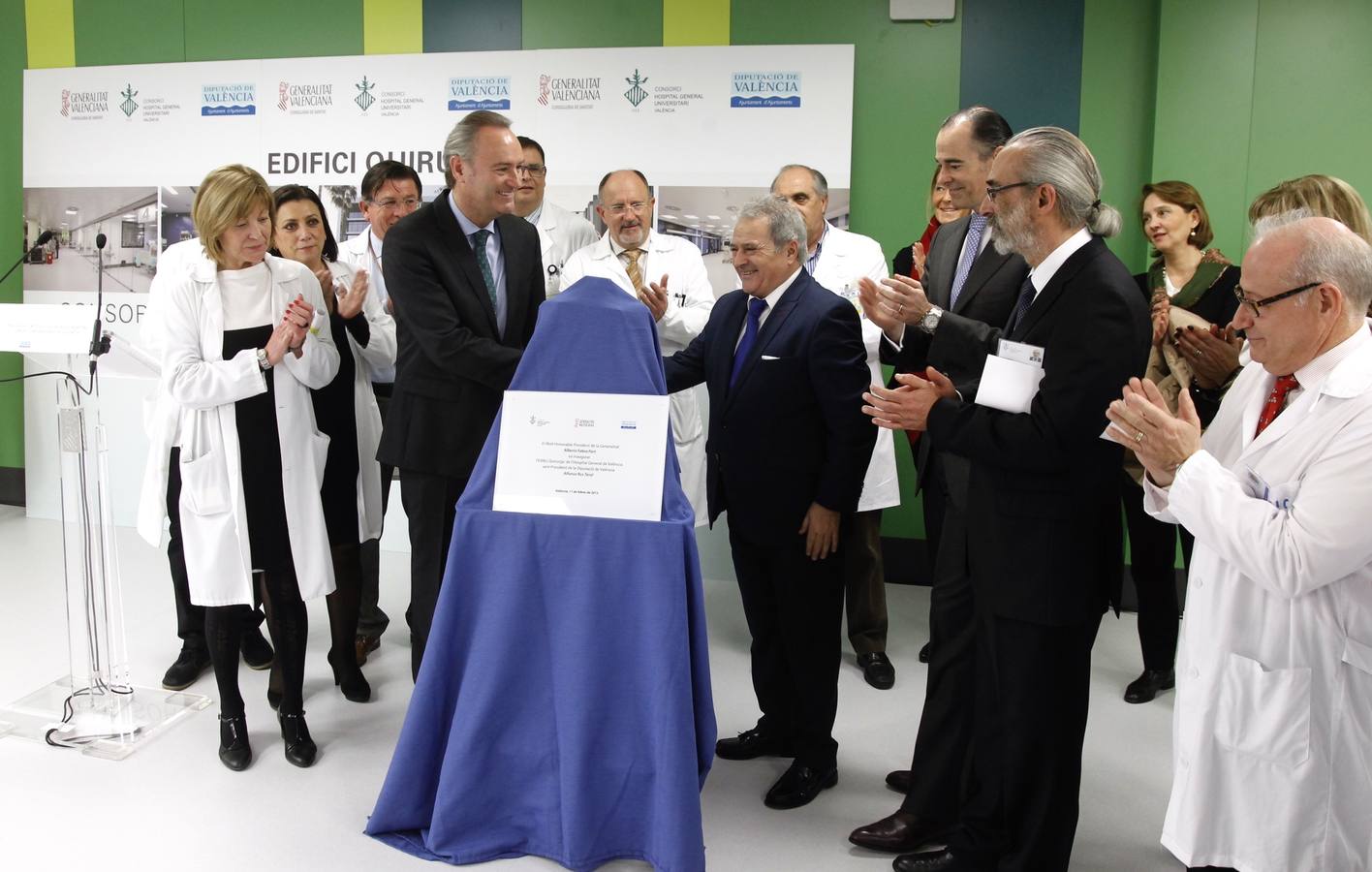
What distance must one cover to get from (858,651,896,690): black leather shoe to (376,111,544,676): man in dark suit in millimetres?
1758

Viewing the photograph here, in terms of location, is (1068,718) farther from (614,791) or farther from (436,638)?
(436,638)

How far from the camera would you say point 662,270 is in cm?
446

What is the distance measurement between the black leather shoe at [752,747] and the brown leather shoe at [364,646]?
1.61 meters

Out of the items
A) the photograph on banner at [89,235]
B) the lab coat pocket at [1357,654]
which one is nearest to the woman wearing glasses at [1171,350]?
the lab coat pocket at [1357,654]

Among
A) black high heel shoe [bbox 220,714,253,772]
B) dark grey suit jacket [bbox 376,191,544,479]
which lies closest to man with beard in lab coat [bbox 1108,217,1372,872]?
dark grey suit jacket [bbox 376,191,544,479]

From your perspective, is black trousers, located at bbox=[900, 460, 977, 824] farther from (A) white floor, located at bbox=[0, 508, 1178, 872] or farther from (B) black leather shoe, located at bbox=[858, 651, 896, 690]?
(B) black leather shoe, located at bbox=[858, 651, 896, 690]

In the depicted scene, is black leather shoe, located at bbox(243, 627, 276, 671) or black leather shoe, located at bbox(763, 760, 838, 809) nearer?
black leather shoe, located at bbox(763, 760, 838, 809)

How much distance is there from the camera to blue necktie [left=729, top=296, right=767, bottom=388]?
9.62 ft

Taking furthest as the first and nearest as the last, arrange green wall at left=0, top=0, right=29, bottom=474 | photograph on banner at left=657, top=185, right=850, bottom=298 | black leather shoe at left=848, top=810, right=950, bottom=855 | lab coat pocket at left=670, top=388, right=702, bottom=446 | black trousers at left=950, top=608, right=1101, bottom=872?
green wall at left=0, top=0, right=29, bottom=474
photograph on banner at left=657, top=185, right=850, bottom=298
lab coat pocket at left=670, top=388, right=702, bottom=446
black leather shoe at left=848, top=810, right=950, bottom=855
black trousers at left=950, top=608, right=1101, bottom=872

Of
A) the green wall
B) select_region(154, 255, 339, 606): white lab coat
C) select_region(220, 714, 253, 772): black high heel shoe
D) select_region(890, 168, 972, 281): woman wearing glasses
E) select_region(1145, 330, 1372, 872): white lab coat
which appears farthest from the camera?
the green wall

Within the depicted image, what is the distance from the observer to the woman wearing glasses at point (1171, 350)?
3.53 m

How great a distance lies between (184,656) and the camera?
12.7 ft

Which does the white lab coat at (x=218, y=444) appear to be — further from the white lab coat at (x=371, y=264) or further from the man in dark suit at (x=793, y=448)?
the man in dark suit at (x=793, y=448)

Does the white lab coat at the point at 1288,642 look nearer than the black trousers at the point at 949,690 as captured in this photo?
Yes
